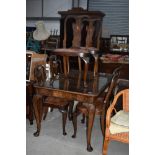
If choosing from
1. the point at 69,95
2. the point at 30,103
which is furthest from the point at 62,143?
the point at 30,103

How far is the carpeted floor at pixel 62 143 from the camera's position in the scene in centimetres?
270

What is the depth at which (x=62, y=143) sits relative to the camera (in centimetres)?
291

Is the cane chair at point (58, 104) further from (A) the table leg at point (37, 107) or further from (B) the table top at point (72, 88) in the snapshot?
(B) the table top at point (72, 88)

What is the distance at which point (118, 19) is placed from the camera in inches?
232

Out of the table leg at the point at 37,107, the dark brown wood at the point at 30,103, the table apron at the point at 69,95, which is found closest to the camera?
the table apron at the point at 69,95

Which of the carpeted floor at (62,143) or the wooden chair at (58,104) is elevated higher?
the wooden chair at (58,104)

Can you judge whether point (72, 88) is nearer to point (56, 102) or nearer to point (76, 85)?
point (76, 85)

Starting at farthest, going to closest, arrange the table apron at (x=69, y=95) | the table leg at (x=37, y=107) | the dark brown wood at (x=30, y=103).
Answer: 1. the dark brown wood at (x=30, y=103)
2. the table leg at (x=37, y=107)
3. the table apron at (x=69, y=95)

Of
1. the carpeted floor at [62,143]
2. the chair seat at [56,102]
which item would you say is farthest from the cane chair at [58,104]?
the carpeted floor at [62,143]

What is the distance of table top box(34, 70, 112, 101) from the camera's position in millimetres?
2678

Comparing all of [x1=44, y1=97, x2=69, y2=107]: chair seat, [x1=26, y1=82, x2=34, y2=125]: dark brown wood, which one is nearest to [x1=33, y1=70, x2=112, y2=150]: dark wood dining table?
[x1=44, y1=97, x2=69, y2=107]: chair seat

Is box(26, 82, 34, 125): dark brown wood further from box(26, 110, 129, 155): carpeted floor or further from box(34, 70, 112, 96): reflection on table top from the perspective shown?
box(34, 70, 112, 96): reflection on table top

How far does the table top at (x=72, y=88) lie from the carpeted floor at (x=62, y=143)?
59 centimetres
